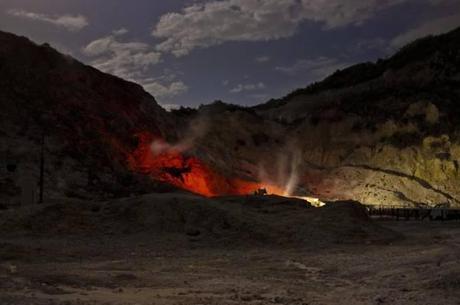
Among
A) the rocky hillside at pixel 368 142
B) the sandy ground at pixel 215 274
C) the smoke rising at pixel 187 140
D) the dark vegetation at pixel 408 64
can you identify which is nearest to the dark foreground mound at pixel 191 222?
the sandy ground at pixel 215 274

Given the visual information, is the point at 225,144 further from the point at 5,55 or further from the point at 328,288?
the point at 328,288

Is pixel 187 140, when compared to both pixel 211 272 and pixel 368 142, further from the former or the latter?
pixel 211 272

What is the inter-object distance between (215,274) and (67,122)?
3247cm

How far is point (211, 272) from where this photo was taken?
53.5 feet

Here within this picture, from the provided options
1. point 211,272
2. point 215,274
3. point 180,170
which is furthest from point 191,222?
point 180,170

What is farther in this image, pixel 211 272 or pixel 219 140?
pixel 219 140

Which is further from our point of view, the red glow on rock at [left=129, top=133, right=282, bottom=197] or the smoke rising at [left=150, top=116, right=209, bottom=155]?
the smoke rising at [left=150, top=116, right=209, bottom=155]

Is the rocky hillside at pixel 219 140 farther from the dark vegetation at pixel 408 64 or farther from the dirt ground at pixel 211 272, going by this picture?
the dirt ground at pixel 211 272

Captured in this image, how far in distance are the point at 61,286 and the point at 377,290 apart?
7040mm

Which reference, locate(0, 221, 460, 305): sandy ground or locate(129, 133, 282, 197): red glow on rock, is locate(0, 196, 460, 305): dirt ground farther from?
locate(129, 133, 282, 197): red glow on rock

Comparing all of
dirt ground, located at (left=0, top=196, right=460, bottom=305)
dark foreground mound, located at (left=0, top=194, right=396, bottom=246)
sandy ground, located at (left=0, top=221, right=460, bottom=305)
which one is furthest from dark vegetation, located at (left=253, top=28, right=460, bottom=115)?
sandy ground, located at (left=0, top=221, right=460, bottom=305)

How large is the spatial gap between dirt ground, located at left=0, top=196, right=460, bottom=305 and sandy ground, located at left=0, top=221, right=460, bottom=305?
22 millimetres

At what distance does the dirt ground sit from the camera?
38.0 ft

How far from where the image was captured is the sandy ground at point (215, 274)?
11.6m
